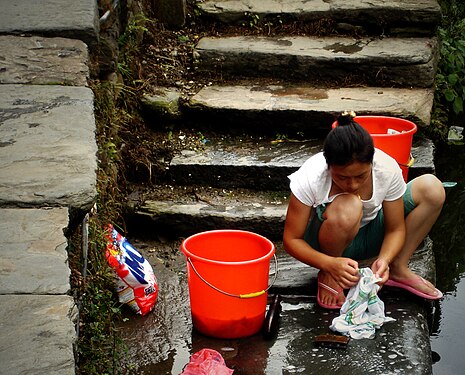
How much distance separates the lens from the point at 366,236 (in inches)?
137

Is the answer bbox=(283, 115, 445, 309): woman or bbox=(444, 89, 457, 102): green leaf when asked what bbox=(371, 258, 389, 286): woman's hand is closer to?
bbox=(283, 115, 445, 309): woman

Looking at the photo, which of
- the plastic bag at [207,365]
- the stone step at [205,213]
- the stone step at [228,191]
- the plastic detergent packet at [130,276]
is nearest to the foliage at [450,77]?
the stone step at [228,191]

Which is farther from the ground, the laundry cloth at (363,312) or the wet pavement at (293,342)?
the laundry cloth at (363,312)

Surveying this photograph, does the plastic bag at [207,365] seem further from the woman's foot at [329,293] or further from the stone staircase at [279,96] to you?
the stone staircase at [279,96]

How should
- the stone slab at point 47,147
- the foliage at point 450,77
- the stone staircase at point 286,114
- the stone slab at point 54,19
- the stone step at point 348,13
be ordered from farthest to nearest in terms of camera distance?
1. the foliage at point 450,77
2. the stone step at point 348,13
3. the stone slab at point 54,19
4. the stone staircase at point 286,114
5. the stone slab at point 47,147

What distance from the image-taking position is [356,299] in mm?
3168

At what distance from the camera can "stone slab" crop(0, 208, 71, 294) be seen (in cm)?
205

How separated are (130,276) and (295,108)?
164 centimetres

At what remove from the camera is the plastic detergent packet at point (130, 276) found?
3.38 metres

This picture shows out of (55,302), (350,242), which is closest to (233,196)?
(350,242)

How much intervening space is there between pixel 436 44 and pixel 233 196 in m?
1.91

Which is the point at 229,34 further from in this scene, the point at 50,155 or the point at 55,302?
the point at 55,302

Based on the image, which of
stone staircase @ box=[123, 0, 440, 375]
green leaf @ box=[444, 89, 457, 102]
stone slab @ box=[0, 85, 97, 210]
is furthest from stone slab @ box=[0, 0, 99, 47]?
green leaf @ box=[444, 89, 457, 102]

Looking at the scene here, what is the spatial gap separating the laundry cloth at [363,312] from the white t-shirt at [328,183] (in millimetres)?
319
